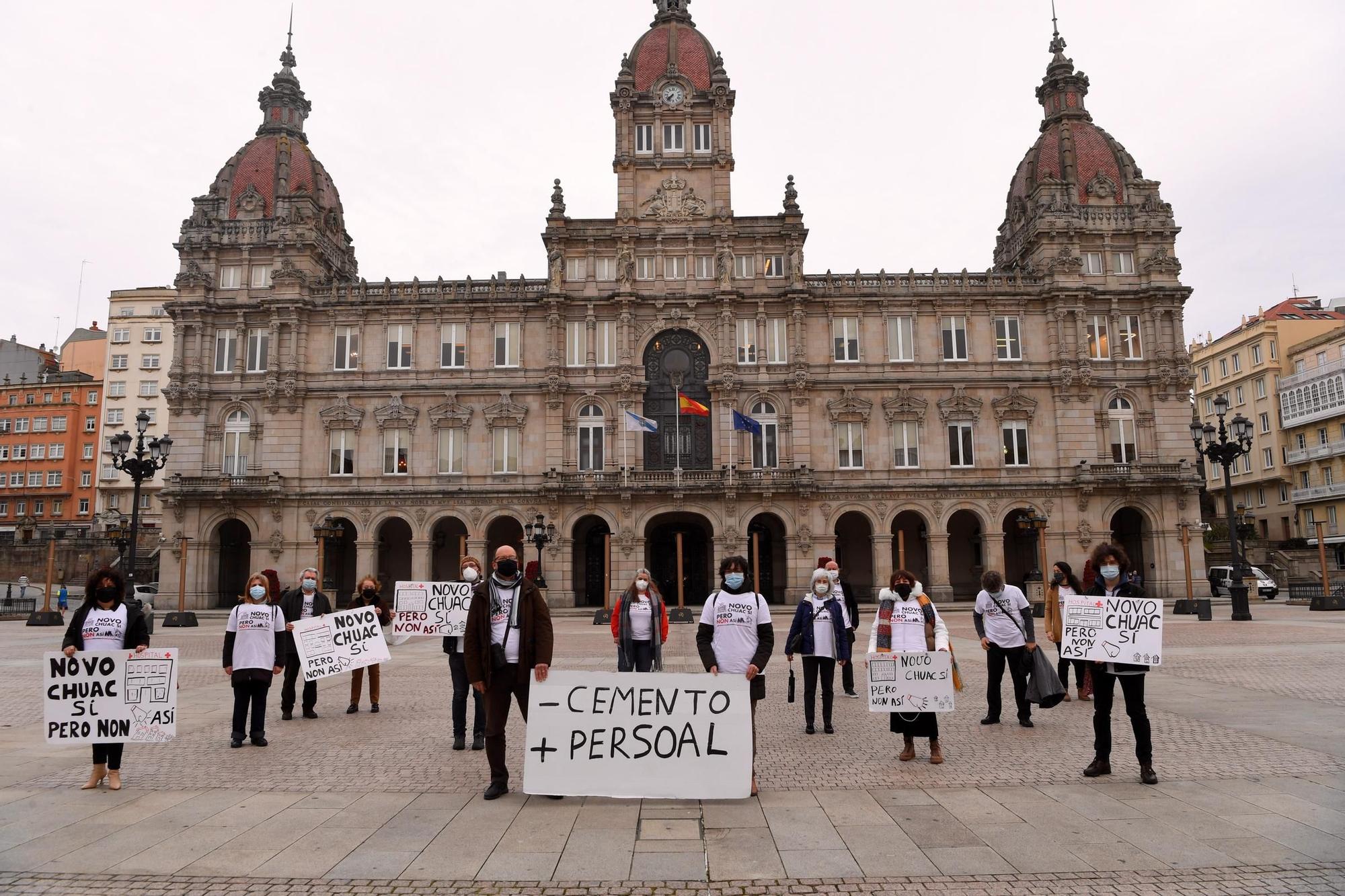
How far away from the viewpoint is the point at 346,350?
155ft

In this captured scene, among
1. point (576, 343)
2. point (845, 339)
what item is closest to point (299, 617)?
point (576, 343)

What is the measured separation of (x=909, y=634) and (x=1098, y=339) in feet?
139

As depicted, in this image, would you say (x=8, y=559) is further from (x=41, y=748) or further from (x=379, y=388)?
(x=41, y=748)

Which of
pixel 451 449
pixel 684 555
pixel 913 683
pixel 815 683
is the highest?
pixel 451 449

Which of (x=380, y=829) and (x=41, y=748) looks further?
(x=41, y=748)

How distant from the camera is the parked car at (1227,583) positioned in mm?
47344

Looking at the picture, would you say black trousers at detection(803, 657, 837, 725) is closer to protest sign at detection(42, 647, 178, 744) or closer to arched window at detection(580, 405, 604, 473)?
protest sign at detection(42, 647, 178, 744)

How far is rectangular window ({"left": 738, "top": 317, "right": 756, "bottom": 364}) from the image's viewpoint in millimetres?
46625

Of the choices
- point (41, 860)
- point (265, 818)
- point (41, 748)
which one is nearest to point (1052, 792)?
point (265, 818)

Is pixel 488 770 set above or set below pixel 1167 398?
below

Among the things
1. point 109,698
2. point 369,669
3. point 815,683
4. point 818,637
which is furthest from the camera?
point 369,669

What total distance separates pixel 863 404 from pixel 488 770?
127ft

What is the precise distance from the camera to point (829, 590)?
11.9 metres

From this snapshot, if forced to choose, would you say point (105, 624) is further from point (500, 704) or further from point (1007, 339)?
point (1007, 339)
